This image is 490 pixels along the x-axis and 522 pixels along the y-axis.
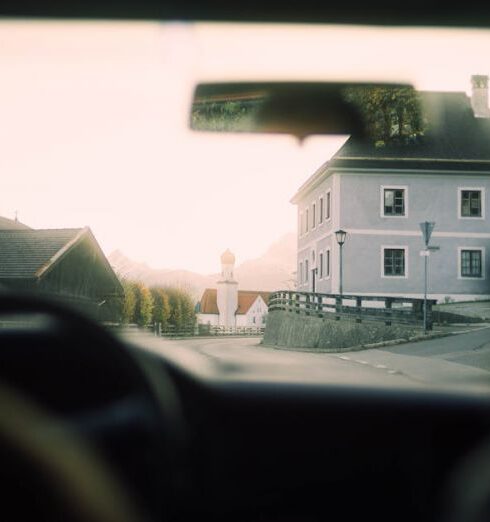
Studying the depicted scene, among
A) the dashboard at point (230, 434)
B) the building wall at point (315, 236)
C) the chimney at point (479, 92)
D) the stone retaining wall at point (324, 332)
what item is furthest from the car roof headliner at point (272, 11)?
the stone retaining wall at point (324, 332)

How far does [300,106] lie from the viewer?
2.96 metres

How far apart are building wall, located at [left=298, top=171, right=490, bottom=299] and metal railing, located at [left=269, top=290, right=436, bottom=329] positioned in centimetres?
6

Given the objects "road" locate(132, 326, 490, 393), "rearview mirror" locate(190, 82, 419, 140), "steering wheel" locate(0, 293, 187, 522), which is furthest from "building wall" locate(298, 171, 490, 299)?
"steering wheel" locate(0, 293, 187, 522)

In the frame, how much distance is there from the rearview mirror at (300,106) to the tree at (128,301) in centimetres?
66

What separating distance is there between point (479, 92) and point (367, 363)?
4.46 ft

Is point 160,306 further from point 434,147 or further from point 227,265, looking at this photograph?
point 434,147

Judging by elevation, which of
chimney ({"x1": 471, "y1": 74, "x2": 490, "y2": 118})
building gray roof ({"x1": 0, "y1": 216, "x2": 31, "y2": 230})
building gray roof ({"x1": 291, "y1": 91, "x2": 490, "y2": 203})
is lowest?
building gray roof ({"x1": 0, "y1": 216, "x2": 31, "y2": 230})

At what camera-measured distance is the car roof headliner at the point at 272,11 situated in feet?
9.12

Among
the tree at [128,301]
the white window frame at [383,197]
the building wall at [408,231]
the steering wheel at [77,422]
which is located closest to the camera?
the steering wheel at [77,422]

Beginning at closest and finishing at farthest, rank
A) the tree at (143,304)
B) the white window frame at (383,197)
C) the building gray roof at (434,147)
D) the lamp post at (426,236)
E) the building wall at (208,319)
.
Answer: the tree at (143,304), the building gray roof at (434,147), the building wall at (208,319), the lamp post at (426,236), the white window frame at (383,197)

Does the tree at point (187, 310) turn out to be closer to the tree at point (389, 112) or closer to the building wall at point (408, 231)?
the building wall at point (408, 231)

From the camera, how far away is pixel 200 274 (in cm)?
283

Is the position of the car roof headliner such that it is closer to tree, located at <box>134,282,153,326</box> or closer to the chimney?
the chimney

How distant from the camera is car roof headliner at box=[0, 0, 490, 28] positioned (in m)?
2.78
